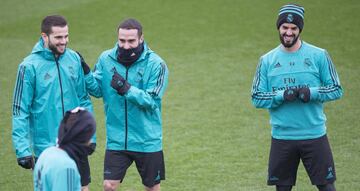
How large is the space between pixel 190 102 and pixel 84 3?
7214mm

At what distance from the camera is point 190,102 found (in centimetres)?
1216

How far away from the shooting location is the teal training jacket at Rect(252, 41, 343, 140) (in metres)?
6.78

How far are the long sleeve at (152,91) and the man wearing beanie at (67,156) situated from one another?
72.8 inches

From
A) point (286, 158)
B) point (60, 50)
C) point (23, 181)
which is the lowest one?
point (23, 181)

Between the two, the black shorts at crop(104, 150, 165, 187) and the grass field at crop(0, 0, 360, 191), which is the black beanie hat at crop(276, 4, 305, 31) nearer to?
the black shorts at crop(104, 150, 165, 187)

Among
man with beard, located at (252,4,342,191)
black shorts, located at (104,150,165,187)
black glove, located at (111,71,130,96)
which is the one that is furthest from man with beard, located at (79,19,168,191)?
man with beard, located at (252,4,342,191)

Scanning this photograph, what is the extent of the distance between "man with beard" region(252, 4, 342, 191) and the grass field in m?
1.67

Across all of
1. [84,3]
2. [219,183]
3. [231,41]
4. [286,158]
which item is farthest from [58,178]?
[84,3]

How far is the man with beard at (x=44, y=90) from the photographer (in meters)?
6.62

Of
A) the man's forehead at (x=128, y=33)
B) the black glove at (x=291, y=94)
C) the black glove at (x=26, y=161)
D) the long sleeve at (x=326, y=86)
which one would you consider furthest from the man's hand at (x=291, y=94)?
the black glove at (x=26, y=161)

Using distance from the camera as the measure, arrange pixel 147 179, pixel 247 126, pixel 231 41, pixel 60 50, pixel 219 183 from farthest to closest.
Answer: pixel 231 41 → pixel 247 126 → pixel 219 183 → pixel 147 179 → pixel 60 50

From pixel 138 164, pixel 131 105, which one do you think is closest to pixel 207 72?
pixel 138 164

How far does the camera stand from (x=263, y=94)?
687 cm

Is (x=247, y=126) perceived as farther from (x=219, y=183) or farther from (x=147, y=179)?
(x=147, y=179)
